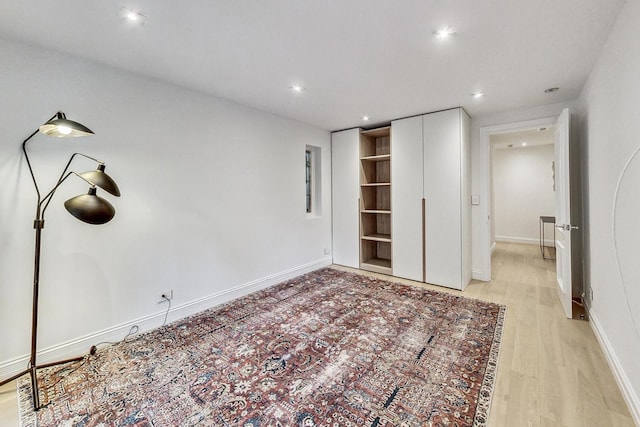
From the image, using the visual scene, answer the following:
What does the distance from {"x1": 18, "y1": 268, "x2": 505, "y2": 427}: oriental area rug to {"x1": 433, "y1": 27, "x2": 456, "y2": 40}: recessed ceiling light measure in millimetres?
2462

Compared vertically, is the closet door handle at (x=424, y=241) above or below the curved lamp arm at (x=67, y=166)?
below

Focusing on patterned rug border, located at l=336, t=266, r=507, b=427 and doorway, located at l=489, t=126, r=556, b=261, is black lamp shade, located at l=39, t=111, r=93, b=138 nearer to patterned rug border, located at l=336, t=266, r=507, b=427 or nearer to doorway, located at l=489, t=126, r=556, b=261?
patterned rug border, located at l=336, t=266, r=507, b=427

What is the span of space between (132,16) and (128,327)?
99.7 inches

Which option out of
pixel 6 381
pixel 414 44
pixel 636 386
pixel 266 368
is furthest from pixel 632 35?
pixel 6 381

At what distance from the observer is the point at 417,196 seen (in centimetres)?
394

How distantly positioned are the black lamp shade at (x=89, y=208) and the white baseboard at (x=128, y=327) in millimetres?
1128

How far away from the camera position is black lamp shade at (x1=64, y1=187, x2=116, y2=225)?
72.6 inches

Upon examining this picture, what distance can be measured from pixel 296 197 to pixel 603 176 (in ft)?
11.1

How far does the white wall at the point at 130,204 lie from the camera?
1.99 meters

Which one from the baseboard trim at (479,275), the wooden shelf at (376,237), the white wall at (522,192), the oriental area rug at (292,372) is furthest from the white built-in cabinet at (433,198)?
the white wall at (522,192)

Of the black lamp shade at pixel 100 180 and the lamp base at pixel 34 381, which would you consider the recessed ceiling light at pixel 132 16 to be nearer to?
the black lamp shade at pixel 100 180

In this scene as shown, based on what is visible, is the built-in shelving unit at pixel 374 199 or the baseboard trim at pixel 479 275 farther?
the built-in shelving unit at pixel 374 199

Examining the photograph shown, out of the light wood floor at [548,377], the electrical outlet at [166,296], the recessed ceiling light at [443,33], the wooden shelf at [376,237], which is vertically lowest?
the light wood floor at [548,377]

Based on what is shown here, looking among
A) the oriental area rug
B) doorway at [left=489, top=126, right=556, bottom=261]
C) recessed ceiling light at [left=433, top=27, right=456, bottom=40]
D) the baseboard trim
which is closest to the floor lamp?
the oriental area rug
